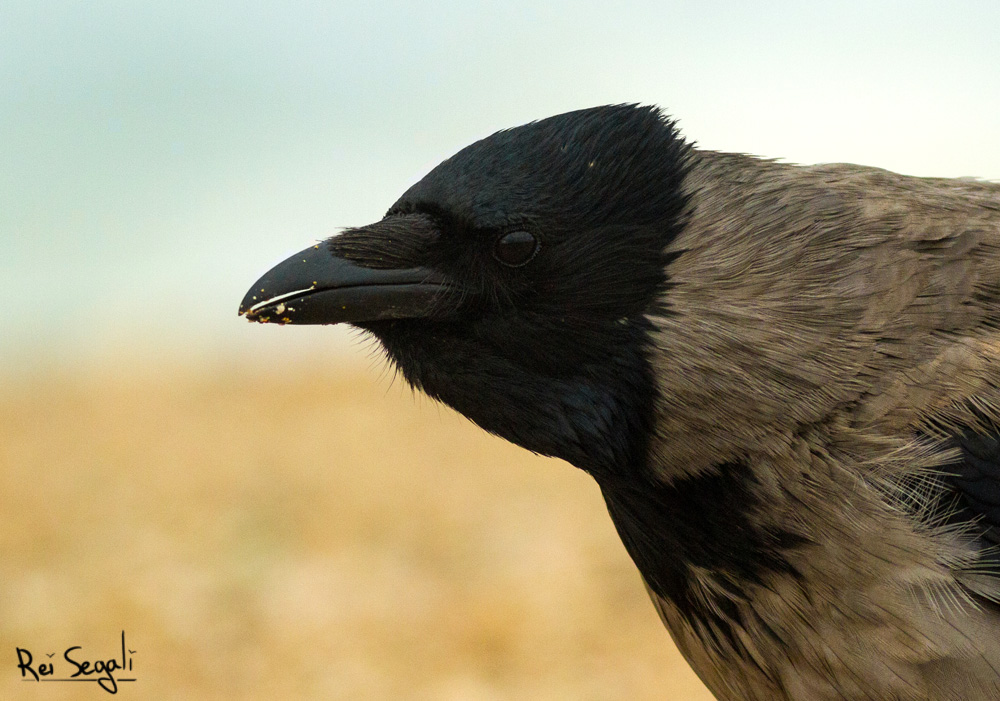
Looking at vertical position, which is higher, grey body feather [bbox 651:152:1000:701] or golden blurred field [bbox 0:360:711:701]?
grey body feather [bbox 651:152:1000:701]

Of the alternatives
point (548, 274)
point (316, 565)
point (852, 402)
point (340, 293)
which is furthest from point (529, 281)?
point (316, 565)

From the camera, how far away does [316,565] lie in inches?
293

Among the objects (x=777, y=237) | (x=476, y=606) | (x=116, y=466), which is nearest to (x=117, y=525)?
(x=116, y=466)

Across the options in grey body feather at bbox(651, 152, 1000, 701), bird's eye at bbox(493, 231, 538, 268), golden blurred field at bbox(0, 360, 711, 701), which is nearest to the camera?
grey body feather at bbox(651, 152, 1000, 701)

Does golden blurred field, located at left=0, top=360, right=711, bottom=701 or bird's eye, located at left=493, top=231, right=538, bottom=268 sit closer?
bird's eye, located at left=493, top=231, right=538, bottom=268

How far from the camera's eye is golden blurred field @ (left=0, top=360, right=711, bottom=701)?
6.31 metres

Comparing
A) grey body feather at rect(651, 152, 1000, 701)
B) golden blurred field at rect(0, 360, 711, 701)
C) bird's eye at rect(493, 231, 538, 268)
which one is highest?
bird's eye at rect(493, 231, 538, 268)

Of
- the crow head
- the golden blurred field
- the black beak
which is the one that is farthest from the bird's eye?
the golden blurred field

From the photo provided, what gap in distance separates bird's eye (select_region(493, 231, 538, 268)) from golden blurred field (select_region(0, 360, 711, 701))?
1.71 meters

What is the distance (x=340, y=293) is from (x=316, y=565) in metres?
5.03

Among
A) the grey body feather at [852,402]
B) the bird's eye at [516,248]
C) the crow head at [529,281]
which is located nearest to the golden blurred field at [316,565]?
the crow head at [529,281]

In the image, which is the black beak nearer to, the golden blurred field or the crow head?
the crow head

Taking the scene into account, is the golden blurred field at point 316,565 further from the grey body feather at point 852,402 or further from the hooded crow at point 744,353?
the grey body feather at point 852,402

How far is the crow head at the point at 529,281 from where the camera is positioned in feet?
8.73
